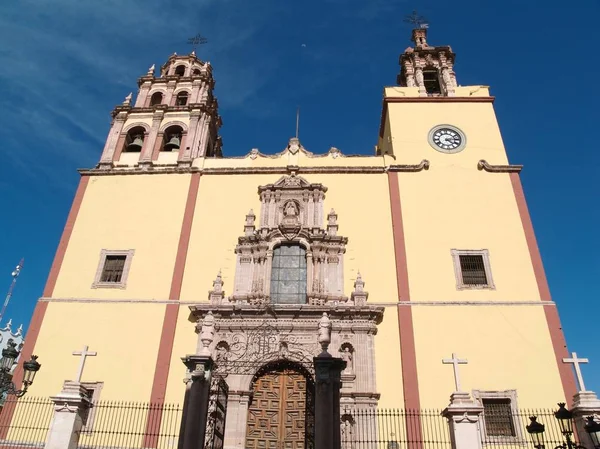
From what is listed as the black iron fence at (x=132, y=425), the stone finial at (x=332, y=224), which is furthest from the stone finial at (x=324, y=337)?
the stone finial at (x=332, y=224)

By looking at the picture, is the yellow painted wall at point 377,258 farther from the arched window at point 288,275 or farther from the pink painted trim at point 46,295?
the arched window at point 288,275

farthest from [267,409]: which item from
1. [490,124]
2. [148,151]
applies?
[490,124]

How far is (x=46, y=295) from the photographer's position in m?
15.0

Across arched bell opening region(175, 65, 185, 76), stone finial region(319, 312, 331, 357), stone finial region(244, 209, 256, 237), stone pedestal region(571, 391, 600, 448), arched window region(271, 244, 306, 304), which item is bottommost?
stone pedestal region(571, 391, 600, 448)

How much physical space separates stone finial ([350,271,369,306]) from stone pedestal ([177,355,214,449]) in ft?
16.8

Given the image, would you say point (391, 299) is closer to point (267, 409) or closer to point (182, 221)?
point (267, 409)

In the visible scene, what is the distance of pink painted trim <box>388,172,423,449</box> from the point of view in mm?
12281

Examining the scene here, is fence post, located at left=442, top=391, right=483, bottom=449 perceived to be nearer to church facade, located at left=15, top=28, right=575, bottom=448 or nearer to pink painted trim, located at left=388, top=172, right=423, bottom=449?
pink painted trim, located at left=388, top=172, right=423, bottom=449

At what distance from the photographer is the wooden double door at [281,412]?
12125mm

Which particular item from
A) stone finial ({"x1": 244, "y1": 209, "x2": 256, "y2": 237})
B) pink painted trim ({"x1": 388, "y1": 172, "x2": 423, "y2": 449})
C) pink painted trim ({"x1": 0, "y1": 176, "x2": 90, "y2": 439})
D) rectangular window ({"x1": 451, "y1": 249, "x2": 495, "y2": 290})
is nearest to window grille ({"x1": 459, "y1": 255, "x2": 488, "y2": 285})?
rectangular window ({"x1": 451, "y1": 249, "x2": 495, "y2": 290})

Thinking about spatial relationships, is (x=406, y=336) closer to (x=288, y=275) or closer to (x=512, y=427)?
(x=512, y=427)

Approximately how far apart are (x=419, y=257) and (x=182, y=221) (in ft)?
25.3

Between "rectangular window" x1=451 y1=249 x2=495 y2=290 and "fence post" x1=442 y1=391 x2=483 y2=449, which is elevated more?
"rectangular window" x1=451 y1=249 x2=495 y2=290

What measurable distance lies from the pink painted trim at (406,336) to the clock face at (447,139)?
2.60 m
